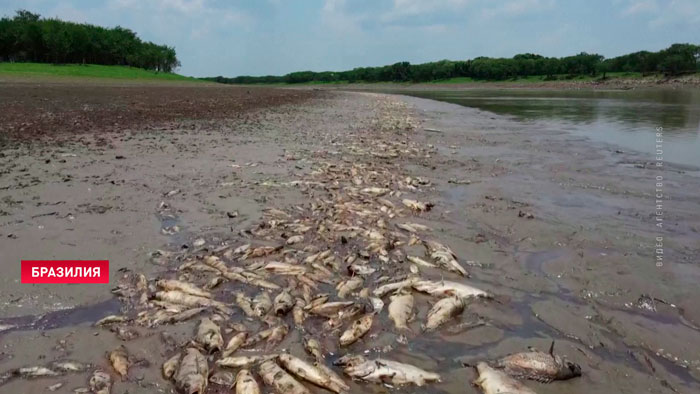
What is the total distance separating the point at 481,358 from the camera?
11.9ft

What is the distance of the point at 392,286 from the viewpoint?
4.79m

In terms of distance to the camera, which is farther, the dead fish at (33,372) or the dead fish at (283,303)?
the dead fish at (283,303)

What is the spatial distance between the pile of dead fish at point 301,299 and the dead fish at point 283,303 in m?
0.01

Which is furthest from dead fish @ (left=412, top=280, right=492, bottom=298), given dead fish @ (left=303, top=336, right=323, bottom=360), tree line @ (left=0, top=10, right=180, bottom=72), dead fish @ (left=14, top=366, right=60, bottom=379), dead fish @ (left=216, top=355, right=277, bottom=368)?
tree line @ (left=0, top=10, right=180, bottom=72)

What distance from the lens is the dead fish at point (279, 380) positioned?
10.2 feet

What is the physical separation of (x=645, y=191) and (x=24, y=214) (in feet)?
38.2

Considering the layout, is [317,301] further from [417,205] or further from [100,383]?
[417,205]

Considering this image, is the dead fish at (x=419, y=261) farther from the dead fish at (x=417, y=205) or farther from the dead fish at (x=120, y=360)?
the dead fish at (x=120, y=360)

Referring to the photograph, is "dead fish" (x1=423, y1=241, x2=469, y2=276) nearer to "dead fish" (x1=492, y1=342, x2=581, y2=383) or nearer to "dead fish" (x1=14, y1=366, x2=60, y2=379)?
"dead fish" (x1=492, y1=342, x2=581, y2=383)

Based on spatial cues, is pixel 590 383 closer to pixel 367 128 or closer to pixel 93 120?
pixel 367 128

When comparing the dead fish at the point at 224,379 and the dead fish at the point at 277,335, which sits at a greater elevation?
the dead fish at the point at 277,335

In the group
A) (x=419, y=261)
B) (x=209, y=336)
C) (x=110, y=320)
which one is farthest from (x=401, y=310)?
(x=110, y=320)

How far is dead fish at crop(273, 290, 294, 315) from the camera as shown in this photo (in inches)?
166

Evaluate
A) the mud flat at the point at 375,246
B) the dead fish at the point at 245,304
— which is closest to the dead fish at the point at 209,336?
the mud flat at the point at 375,246
